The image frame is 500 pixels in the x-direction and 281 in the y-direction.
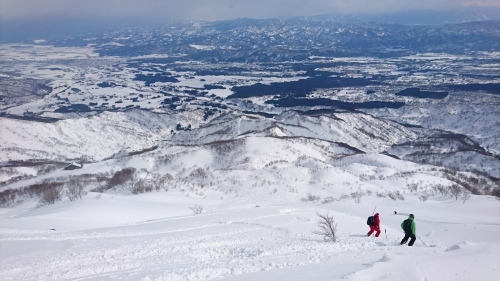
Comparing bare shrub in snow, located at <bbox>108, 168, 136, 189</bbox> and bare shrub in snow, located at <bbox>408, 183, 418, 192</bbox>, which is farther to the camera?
bare shrub in snow, located at <bbox>108, 168, 136, 189</bbox>

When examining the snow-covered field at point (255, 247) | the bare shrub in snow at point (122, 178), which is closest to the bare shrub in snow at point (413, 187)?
the snow-covered field at point (255, 247)

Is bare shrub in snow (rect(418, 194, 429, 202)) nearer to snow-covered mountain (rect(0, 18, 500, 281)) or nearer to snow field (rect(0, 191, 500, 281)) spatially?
snow-covered mountain (rect(0, 18, 500, 281))

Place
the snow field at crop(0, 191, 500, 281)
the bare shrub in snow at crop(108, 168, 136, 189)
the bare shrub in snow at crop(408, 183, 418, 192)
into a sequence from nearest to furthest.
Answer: the snow field at crop(0, 191, 500, 281) < the bare shrub in snow at crop(408, 183, 418, 192) < the bare shrub in snow at crop(108, 168, 136, 189)

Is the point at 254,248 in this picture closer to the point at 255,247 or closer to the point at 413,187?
the point at 255,247

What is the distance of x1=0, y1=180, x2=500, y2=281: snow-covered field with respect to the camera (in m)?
10.8

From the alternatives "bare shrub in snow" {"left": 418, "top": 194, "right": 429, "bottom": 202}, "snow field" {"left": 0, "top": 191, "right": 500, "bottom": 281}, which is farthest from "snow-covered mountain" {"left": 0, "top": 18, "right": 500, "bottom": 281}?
"bare shrub in snow" {"left": 418, "top": 194, "right": 429, "bottom": 202}

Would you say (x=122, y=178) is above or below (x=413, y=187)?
below

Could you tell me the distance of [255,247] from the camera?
48.2 feet

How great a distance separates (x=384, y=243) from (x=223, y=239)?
643 centimetres

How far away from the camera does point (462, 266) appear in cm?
1033

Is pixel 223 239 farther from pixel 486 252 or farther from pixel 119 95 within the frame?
pixel 119 95

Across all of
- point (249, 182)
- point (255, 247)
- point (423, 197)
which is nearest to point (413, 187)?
point (423, 197)

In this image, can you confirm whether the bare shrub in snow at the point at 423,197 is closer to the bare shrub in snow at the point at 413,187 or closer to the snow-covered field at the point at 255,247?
the snow-covered field at the point at 255,247

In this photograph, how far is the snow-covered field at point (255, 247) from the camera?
10.8m
